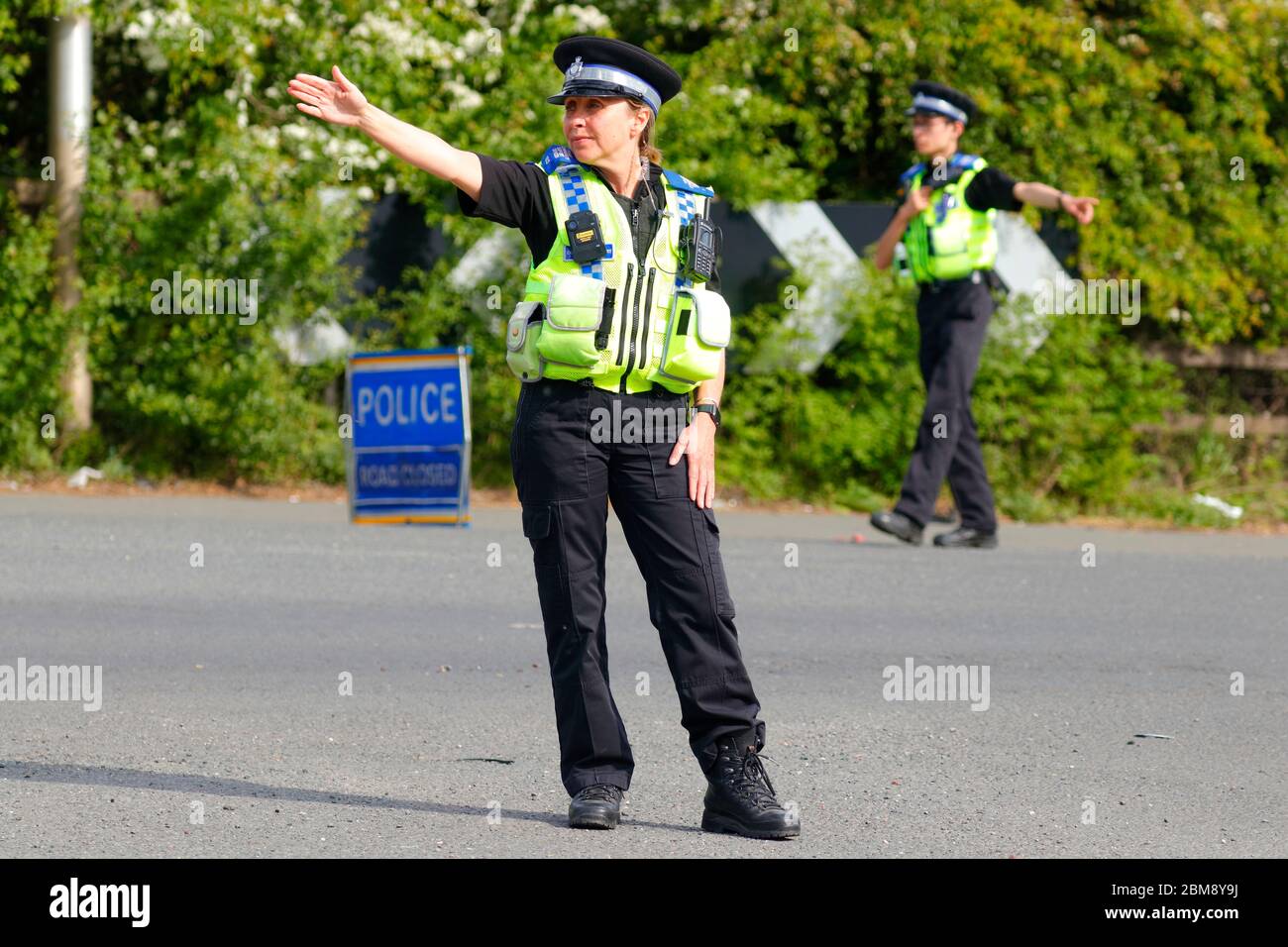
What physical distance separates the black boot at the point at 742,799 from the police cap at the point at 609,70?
5.00ft

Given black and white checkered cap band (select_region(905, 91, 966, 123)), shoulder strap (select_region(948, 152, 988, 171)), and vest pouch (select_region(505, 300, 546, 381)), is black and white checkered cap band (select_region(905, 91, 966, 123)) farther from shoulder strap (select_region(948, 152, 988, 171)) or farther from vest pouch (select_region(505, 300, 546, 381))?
vest pouch (select_region(505, 300, 546, 381))

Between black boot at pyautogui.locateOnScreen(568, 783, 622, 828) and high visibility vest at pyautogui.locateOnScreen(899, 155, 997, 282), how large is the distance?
243 inches

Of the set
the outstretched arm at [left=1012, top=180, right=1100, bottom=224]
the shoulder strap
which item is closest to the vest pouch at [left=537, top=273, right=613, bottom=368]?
the outstretched arm at [left=1012, top=180, right=1100, bottom=224]

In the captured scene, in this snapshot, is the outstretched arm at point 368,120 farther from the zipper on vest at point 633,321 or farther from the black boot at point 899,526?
the black boot at point 899,526

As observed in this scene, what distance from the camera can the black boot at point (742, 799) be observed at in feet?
13.9

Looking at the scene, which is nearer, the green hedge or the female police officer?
the female police officer

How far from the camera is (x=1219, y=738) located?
556 cm

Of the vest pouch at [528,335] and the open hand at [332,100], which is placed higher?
the open hand at [332,100]

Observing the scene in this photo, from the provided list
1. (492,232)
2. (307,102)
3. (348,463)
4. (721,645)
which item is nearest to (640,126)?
(307,102)

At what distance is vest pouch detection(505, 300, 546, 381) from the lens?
13.8 ft

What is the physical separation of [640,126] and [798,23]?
9010 millimetres

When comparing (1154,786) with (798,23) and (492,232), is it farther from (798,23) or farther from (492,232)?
(798,23)

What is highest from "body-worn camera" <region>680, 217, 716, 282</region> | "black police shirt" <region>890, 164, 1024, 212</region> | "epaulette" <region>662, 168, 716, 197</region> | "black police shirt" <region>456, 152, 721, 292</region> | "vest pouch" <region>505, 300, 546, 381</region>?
"black police shirt" <region>890, 164, 1024, 212</region>

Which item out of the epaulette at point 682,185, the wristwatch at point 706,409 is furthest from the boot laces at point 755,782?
the epaulette at point 682,185
